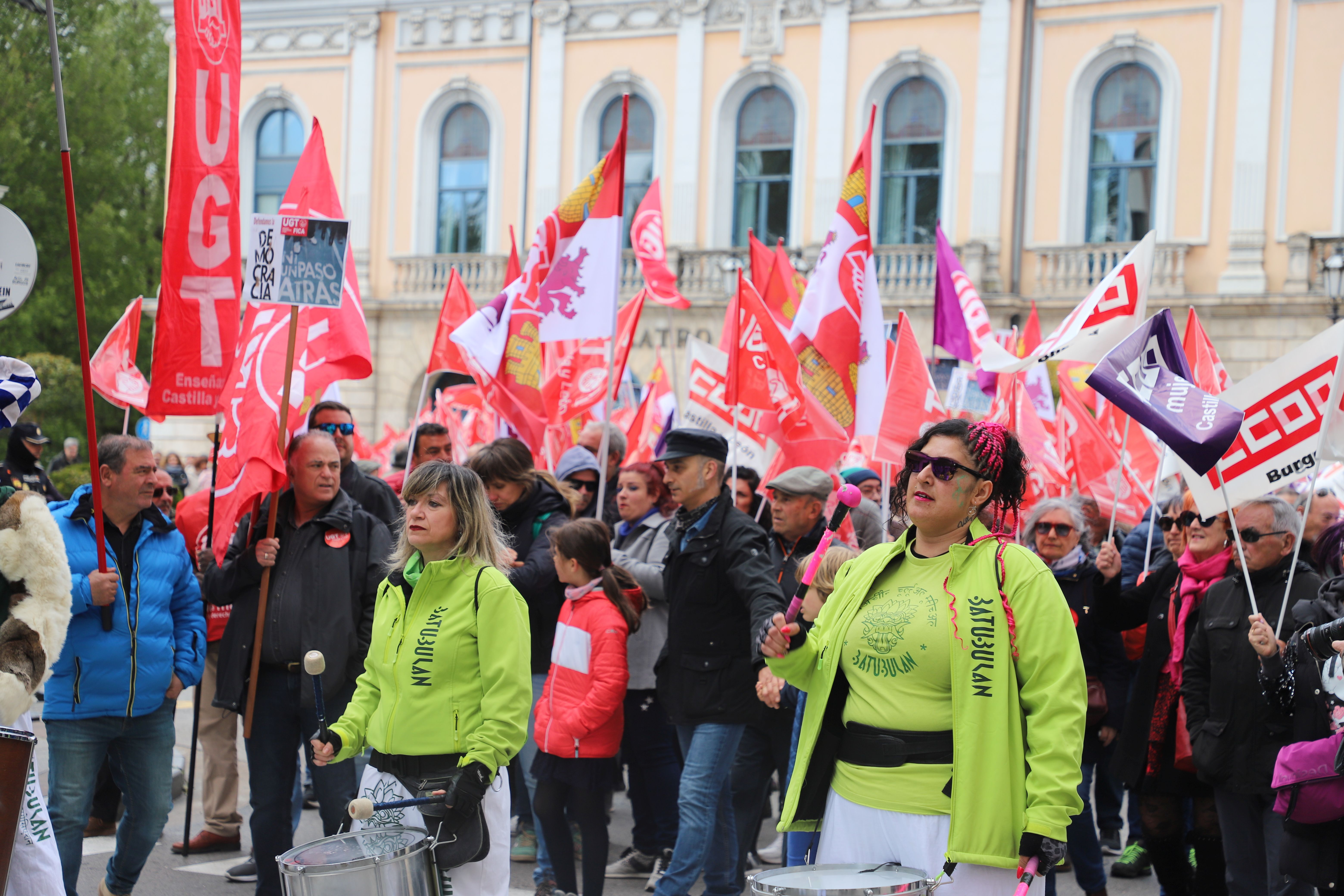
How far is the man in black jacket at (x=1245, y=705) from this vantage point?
4879mm

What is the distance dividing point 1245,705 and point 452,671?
2775 millimetres

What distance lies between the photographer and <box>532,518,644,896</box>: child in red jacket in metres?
5.49

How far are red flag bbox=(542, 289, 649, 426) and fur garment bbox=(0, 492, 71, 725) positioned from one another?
545cm

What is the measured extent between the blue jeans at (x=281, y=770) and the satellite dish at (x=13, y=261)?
164 cm

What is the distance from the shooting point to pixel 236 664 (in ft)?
17.9

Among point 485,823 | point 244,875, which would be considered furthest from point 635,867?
point 485,823

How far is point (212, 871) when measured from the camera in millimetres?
6391

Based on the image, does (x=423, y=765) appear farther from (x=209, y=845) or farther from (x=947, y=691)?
(x=209, y=845)

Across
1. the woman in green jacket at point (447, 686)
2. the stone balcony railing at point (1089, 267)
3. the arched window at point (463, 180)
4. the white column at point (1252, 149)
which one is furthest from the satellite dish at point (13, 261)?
the arched window at point (463, 180)

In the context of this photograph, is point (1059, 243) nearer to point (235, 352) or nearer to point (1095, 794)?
point (1095, 794)

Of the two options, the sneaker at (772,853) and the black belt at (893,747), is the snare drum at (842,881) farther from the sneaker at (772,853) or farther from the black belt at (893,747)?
the sneaker at (772,853)

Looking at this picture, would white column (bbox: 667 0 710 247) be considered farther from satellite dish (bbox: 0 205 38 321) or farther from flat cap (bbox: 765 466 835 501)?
satellite dish (bbox: 0 205 38 321)

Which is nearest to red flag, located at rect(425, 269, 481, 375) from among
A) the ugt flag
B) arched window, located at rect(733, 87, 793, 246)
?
the ugt flag

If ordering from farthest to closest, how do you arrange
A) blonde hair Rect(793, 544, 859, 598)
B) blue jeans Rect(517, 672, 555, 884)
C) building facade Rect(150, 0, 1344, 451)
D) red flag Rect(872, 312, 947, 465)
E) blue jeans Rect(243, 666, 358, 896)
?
building facade Rect(150, 0, 1344, 451) < red flag Rect(872, 312, 947, 465) < blue jeans Rect(517, 672, 555, 884) < blue jeans Rect(243, 666, 358, 896) < blonde hair Rect(793, 544, 859, 598)
